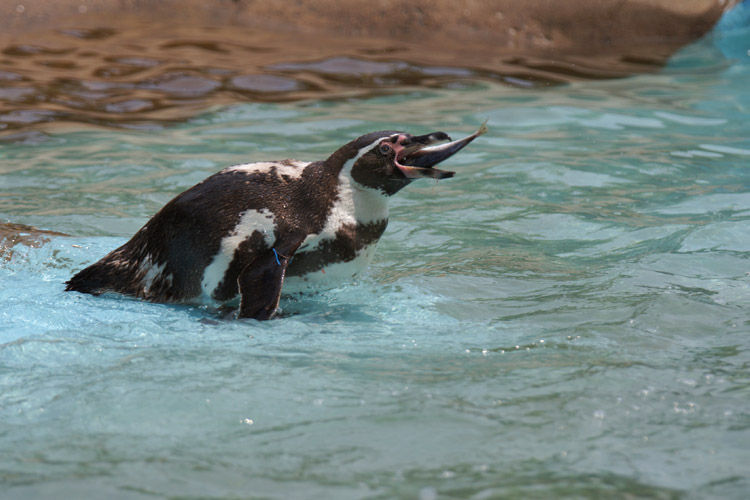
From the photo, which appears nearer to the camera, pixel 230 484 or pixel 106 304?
pixel 230 484

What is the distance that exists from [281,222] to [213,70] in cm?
653

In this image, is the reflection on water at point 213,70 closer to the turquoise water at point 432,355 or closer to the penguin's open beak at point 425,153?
the turquoise water at point 432,355

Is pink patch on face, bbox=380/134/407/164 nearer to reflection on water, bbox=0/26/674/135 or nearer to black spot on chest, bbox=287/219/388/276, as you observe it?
black spot on chest, bbox=287/219/388/276

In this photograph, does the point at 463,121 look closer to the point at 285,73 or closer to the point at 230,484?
the point at 285,73

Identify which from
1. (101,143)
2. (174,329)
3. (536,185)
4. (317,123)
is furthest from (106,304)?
(317,123)

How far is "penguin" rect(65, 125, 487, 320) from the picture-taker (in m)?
4.19

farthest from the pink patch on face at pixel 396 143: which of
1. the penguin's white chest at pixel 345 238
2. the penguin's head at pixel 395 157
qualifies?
the penguin's white chest at pixel 345 238

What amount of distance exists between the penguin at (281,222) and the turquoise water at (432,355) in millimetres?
170

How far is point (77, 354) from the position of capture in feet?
11.9

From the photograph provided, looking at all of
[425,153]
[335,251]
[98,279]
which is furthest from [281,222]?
[98,279]

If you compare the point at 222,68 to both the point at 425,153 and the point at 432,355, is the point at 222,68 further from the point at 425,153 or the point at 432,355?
the point at 432,355

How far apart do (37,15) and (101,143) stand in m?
4.06

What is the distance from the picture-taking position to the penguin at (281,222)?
4.19m

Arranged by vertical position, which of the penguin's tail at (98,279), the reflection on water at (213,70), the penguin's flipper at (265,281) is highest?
the reflection on water at (213,70)
